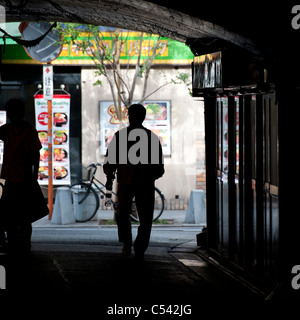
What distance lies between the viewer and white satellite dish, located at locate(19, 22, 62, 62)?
1575cm

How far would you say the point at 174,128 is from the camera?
18750mm

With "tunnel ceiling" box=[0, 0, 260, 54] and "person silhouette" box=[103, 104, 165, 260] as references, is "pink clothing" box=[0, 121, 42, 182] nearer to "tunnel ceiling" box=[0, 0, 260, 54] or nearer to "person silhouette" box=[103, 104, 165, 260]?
"person silhouette" box=[103, 104, 165, 260]

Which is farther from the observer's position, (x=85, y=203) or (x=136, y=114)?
(x=85, y=203)

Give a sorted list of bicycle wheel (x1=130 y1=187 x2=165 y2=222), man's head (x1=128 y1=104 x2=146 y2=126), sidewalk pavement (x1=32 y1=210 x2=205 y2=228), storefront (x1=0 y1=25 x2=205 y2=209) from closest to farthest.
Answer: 1. man's head (x1=128 y1=104 x2=146 y2=126)
2. sidewalk pavement (x1=32 y1=210 x2=205 y2=228)
3. bicycle wheel (x1=130 y1=187 x2=165 y2=222)
4. storefront (x1=0 y1=25 x2=205 y2=209)

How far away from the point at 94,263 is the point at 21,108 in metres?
2.14

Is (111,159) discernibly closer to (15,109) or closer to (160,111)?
(15,109)

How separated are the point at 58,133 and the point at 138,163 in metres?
9.49

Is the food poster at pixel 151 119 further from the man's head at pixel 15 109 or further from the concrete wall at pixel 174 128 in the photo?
the man's head at pixel 15 109

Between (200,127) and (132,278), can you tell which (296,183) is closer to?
(132,278)

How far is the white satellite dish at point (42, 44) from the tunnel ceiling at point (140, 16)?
5.15m

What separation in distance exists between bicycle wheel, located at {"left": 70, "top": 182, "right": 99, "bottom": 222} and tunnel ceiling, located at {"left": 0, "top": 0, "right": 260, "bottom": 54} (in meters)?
6.14

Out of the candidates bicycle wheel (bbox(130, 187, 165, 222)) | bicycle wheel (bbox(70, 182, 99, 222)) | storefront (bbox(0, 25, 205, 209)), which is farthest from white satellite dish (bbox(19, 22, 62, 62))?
bicycle wheel (bbox(130, 187, 165, 222))

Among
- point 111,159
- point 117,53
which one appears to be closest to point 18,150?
point 111,159

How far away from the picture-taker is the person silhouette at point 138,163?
9312mm
